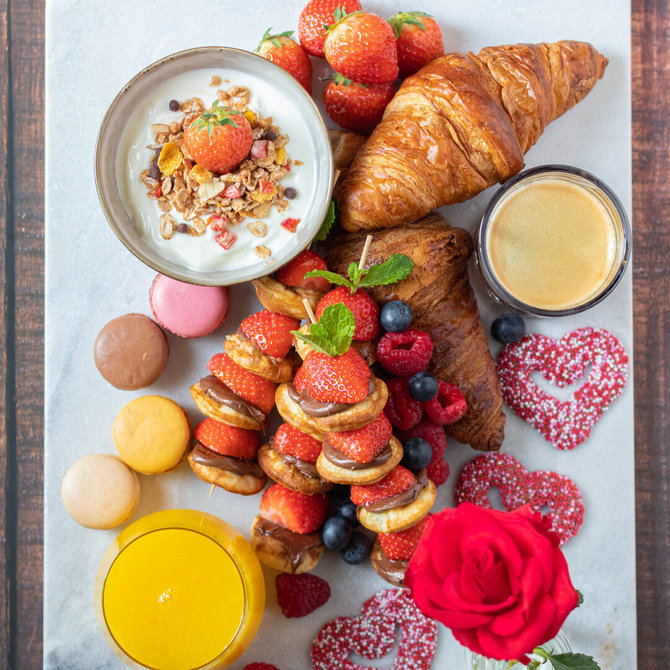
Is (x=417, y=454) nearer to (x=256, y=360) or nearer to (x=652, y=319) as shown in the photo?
(x=256, y=360)

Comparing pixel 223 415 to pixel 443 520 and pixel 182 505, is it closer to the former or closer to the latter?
pixel 182 505

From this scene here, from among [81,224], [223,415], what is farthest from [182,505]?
[81,224]

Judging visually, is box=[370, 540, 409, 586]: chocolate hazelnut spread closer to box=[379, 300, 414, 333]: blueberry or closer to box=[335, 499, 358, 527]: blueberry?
box=[335, 499, 358, 527]: blueberry

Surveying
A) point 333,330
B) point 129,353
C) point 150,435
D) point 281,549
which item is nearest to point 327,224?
point 333,330

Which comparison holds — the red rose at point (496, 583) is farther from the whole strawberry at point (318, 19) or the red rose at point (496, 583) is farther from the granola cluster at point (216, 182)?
the whole strawberry at point (318, 19)

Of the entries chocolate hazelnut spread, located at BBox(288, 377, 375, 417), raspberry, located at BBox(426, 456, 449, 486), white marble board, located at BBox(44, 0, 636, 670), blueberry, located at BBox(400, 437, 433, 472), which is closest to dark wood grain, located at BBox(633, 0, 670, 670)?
white marble board, located at BBox(44, 0, 636, 670)

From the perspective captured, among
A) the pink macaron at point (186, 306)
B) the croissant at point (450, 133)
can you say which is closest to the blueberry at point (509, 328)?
the croissant at point (450, 133)
